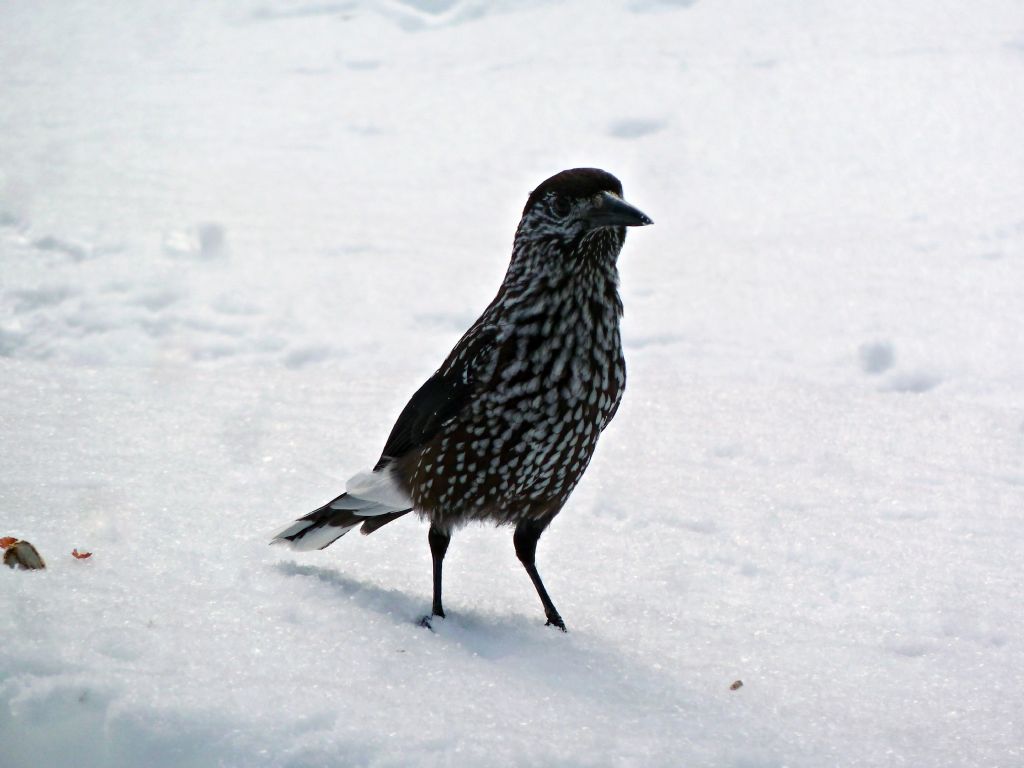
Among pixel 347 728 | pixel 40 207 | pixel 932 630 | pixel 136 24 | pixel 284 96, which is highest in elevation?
pixel 136 24

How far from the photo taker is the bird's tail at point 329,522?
12.5 feet

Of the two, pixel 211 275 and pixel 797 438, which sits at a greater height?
pixel 211 275

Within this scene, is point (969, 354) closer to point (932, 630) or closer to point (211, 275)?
point (932, 630)

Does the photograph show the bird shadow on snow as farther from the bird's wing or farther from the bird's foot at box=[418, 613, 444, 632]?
the bird's wing

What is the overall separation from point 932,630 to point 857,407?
6.86 ft

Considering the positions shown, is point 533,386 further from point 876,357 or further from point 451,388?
point 876,357

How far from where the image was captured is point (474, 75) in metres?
9.86

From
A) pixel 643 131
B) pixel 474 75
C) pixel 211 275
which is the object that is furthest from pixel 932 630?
pixel 474 75

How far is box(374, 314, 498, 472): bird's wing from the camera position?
11.6 feet

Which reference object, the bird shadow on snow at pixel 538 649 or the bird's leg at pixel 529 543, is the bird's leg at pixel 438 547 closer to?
the bird shadow on snow at pixel 538 649

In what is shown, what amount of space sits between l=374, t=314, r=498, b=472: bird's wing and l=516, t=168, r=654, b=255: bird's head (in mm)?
359

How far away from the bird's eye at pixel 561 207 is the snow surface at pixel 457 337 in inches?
51.9

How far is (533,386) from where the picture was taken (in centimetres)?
344

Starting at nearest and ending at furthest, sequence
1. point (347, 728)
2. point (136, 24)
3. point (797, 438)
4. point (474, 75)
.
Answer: point (347, 728) < point (797, 438) < point (474, 75) < point (136, 24)
